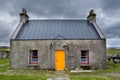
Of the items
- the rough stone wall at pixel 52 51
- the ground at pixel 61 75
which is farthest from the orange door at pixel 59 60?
the ground at pixel 61 75

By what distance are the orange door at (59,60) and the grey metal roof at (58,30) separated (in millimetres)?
1796

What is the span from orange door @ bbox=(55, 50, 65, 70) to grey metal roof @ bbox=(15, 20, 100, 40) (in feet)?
5.89

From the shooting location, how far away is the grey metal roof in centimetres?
1934

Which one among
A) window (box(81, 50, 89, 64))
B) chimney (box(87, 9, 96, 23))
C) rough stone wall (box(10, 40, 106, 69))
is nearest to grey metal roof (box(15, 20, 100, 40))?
chimney (box(87, 9, 96, 23))

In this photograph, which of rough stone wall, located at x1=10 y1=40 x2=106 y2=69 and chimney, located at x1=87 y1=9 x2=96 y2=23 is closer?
rough stone wall, located at x1=10 y1=40 x2=106 y2=69

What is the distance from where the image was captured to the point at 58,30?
20.6 metres

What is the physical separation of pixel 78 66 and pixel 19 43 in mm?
7019

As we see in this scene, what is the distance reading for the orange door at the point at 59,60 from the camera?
18734 millimetres

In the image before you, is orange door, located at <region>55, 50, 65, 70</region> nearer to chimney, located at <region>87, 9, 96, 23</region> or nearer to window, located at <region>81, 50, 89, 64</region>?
window, located at <region>81, 50, 89, 64</region>

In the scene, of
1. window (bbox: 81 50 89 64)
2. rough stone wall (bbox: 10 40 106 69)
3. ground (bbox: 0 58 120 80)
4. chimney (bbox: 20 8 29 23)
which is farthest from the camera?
chimney (bbox: 20 8 29 23)

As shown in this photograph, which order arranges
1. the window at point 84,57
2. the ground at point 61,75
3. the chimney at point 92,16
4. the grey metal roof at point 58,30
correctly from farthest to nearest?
the chimney at point 92,16, the grey metal roof at point 58,30, the window at point 84,57, the ground at point 61,75

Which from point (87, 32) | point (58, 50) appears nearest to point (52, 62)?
point (58, 50)

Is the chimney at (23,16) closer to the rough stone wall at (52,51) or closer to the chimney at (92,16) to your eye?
the rough stone wall at (52,51)

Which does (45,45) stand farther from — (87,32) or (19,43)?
(87,32)
